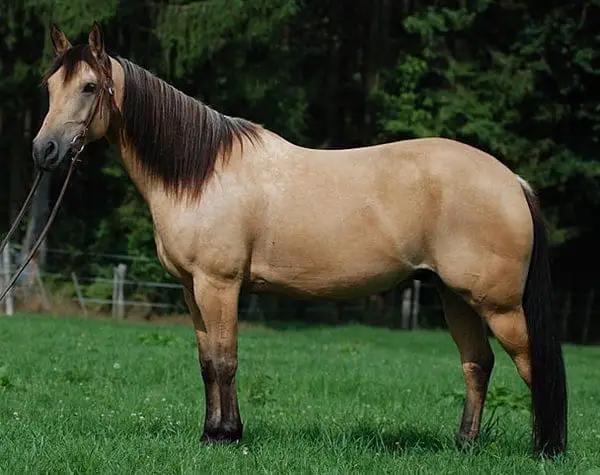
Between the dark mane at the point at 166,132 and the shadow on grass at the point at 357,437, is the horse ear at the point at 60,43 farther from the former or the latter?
the shadow on grass at the point at 357,437

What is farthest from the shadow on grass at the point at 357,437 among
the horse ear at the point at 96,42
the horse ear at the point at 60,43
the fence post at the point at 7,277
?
the fence post at the point at 7,277

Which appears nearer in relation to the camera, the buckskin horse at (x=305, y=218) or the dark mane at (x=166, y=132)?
the buckskin horse at (x=305, y=218)

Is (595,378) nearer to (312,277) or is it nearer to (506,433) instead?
(506,433)

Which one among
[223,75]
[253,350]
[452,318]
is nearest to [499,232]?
[452,318]

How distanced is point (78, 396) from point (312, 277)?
320 cm

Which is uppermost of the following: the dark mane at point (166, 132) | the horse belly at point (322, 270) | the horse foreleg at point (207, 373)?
the dark mane at point (166, 132)

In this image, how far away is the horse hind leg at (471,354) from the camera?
689 centimetres

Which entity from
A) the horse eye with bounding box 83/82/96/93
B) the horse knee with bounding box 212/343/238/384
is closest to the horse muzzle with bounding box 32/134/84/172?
the horse eye with bounding box 83/82/96/93

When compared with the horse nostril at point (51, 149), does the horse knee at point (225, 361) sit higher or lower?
lower

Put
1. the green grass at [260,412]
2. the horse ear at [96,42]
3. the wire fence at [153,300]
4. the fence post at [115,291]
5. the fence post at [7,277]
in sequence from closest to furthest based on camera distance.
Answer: the green grass at [260,412] < the horse ear at [96,42] < the fence post at [7,277] < the fence post at [115,291] < the wire fence at [153,300]

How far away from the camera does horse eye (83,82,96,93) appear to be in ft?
20.9

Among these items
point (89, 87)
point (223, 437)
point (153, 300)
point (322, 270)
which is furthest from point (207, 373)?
point (153, 300)

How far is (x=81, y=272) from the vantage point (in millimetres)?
25516

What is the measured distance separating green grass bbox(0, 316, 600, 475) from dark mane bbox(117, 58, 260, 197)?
1792 millimetres
